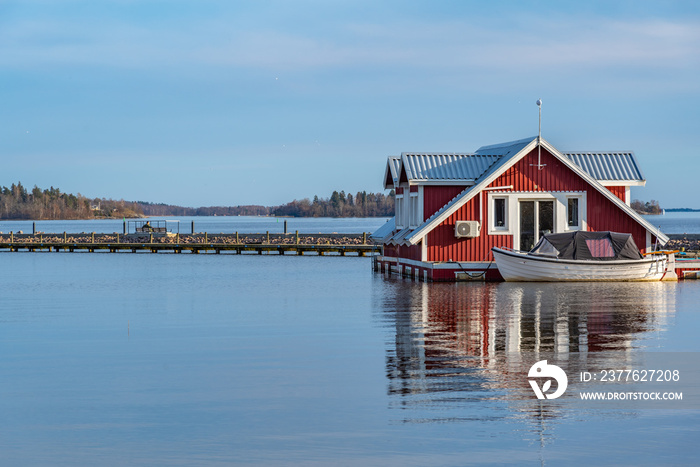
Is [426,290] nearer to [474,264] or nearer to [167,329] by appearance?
[474,264]

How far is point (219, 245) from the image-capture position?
241ft

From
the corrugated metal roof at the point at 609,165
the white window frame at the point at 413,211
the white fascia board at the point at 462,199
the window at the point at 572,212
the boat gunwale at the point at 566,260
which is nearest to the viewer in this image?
the boat gunwale at the point at 566,260

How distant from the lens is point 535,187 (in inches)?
1452

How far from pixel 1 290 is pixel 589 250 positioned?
23116mm

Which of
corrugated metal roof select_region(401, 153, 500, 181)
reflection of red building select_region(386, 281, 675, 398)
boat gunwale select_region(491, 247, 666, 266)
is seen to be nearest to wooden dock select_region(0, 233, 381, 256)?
corrugated metal roof select_region(401, 153, 500, 181)

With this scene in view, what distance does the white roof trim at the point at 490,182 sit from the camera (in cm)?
3612

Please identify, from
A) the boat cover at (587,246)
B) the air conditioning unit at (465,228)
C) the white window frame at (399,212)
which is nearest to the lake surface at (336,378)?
the boat cover at (587,246)

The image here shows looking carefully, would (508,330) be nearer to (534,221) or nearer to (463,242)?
(463,242)

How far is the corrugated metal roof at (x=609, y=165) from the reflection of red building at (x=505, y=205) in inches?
2.1

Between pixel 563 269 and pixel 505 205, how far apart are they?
11.6 ft

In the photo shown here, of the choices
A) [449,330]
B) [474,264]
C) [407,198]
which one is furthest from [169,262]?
[449,330]

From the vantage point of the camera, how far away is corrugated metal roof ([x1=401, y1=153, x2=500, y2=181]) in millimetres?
37594

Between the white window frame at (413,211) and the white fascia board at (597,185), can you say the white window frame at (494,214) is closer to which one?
the white fascia board at (597,185)

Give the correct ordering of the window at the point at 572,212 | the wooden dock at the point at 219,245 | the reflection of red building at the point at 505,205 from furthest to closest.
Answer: the wooden dock at the point at 219,245 → the window at the point at 572,212 → the reflection of red building at the point at 505,205
